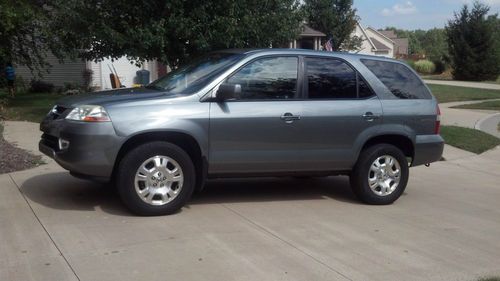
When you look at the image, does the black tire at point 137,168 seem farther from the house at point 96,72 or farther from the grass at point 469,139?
the house at point 96,72

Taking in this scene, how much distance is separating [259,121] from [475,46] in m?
39.0

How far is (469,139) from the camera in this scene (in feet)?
41.1

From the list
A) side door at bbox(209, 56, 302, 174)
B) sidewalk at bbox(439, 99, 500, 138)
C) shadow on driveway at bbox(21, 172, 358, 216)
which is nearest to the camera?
side door at bbox(209, 56, 302, 174)

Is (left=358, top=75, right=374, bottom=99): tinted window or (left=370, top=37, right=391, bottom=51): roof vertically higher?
(left=370, top=37, right=391, bottom=51): roof

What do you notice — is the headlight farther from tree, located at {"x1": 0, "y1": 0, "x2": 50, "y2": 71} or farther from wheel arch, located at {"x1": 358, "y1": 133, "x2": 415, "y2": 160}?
tree, located at {"x1": 0, "y1": 0, "x2": 50, "y2": 71}

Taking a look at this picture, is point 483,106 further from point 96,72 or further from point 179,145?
point 179,145

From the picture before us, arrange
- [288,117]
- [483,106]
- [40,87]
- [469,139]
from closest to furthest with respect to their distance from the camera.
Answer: [288,117]
[469,139]
[483,106]
[40,87]

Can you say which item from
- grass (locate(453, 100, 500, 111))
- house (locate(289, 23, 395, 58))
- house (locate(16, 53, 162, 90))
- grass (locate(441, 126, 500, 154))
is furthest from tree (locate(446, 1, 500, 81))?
grass (locate(441, 126, 500, 154))

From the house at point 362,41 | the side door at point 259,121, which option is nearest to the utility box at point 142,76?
the house at point 362,41

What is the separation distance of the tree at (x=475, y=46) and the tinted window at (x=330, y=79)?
121ft

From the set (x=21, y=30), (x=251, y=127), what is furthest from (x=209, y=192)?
(x=21, y=30)

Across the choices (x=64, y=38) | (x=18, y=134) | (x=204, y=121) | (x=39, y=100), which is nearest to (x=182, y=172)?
(x=204, y=121)

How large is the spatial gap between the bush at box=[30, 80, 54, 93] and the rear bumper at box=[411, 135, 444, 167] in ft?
64.4

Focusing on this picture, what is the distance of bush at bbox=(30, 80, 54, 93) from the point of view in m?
24.0
